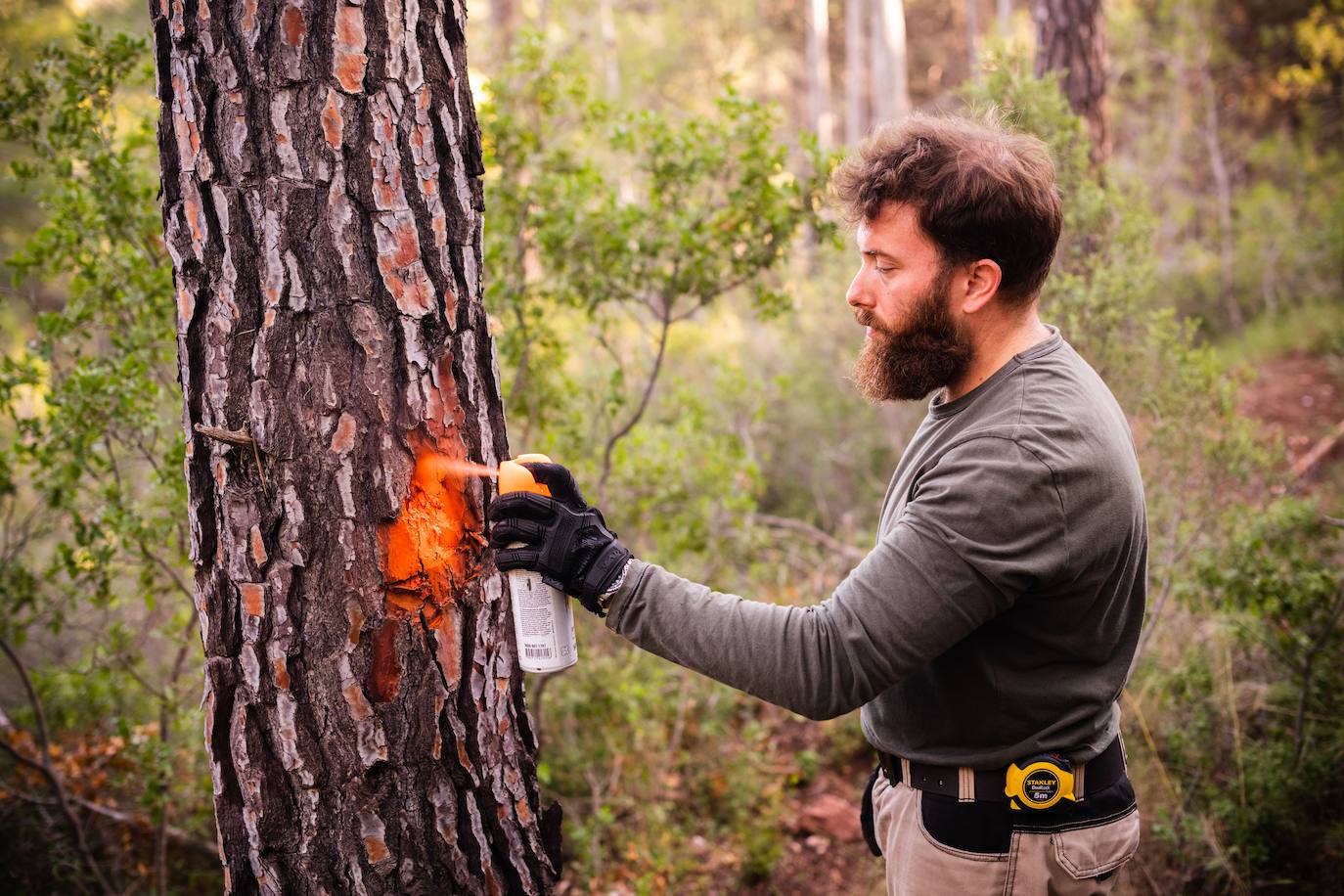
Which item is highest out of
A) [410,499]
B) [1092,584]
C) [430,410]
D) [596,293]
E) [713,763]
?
[596,293]

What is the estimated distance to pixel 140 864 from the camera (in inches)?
171

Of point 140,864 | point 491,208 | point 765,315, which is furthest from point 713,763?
point 491,208

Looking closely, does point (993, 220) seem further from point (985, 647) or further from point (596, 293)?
point (596, 293)

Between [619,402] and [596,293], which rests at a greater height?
[596,293]

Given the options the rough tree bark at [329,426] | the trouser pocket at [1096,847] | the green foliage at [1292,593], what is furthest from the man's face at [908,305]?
the green foliage at [1292,593]

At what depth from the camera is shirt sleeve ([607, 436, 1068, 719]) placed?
1.59 m

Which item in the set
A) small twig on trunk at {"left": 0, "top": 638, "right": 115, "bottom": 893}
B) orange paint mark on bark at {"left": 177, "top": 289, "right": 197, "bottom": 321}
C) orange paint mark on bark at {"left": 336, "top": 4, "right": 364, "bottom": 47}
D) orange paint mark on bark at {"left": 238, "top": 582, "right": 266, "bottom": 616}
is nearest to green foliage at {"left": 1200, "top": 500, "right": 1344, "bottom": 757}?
orange paint mark on bark at {"left": 238, "top": 582, "right": 266, "bottom": 616}

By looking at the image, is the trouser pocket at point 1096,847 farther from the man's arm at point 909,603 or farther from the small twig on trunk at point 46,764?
the small twig on trunk at point 46,764

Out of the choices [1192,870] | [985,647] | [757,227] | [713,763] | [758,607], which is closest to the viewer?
[758,607]

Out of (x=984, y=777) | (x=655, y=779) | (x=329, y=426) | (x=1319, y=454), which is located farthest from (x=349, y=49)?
(x=1319, y=454)

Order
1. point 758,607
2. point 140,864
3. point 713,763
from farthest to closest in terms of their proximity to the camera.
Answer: point 713,763 → point 140,864 → point 758,607

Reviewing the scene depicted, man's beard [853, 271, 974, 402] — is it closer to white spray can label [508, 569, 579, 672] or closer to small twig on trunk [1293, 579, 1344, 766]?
white spray can label [508, 569, 579, 672]

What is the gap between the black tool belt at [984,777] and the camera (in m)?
1.87

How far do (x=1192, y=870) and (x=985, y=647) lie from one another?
284cm
